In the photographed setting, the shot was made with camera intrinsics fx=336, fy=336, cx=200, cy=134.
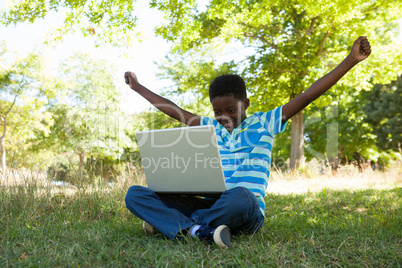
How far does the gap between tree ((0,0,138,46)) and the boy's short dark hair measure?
4.20 m

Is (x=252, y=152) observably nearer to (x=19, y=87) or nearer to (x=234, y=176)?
(x=234, y=176)

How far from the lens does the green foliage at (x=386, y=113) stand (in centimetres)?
1831

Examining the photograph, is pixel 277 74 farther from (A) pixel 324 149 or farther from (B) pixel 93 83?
(B) pixel 93 83

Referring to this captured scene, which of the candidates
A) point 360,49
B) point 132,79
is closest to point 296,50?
point 132,79

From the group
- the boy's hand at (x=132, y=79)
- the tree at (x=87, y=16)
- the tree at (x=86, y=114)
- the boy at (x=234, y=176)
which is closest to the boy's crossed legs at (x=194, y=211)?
the boy at (x=234, y=176)

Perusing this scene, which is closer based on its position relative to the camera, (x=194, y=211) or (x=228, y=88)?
(x=194, y=211)

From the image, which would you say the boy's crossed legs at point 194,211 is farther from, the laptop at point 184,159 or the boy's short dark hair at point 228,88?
the boy's short dark hair at point 228,88

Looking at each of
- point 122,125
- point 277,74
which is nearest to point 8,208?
point 277,74

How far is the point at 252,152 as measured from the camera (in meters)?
2.49

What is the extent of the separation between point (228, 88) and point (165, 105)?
2.13 feet

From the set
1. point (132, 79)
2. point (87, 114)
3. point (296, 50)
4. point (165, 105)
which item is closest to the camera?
point (165, 105)

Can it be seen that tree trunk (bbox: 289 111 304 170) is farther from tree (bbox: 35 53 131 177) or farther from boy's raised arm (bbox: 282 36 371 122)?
tree (bbox: 35 53 131 177)

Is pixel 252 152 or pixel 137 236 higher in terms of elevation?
pixel 252 152

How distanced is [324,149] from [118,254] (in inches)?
774
